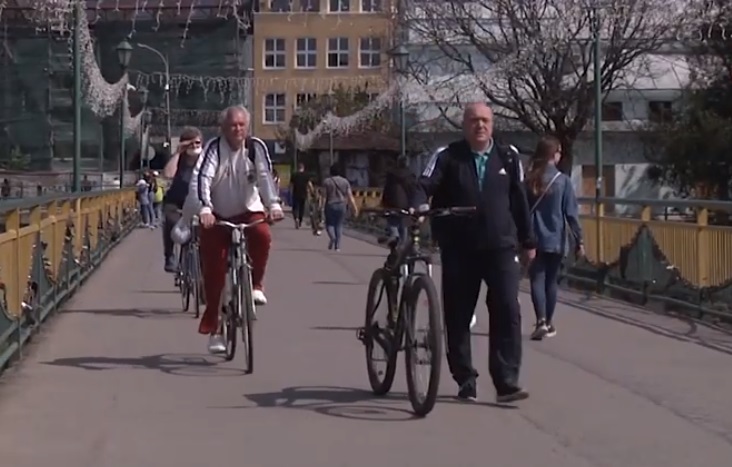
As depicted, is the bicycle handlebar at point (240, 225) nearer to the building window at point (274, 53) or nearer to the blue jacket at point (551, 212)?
the blue jacket at point (551, 212)

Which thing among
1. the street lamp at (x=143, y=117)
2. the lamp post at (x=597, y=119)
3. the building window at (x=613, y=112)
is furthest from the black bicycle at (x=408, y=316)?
the street lamp at (x=143, y=117)

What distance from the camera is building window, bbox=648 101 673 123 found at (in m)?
46.7

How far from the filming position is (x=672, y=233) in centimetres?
1611

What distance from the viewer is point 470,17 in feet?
121

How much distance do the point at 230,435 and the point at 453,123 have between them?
32.5 metres

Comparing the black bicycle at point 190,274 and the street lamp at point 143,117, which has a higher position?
the street lamp at point 143,117

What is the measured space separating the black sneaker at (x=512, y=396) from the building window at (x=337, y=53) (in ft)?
214

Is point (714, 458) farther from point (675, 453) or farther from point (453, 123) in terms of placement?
point (453, 123)

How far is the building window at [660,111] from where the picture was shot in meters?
46.7

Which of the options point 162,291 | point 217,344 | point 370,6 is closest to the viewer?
point 217,344

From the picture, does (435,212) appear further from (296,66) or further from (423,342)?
(296,66)

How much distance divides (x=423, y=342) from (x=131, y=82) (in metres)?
55.5

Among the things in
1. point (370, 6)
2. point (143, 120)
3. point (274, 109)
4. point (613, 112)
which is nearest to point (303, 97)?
point (274, 109)

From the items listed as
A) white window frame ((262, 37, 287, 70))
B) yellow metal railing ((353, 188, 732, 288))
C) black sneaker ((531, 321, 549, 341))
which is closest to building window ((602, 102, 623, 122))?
white window frame ((262, 37, 287, 70))
